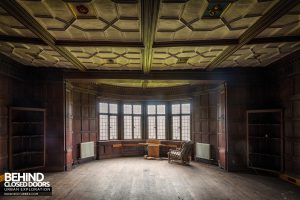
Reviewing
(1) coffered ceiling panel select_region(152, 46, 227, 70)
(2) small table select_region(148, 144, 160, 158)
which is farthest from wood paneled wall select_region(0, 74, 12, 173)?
(2) small table select_region(148, 144, 160, 158)

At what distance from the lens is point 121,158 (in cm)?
968

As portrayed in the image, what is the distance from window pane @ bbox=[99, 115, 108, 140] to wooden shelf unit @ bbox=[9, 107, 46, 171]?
10.2ft

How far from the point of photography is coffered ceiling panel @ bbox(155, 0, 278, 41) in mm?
3127

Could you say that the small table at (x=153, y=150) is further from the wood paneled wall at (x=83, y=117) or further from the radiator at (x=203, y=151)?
the wood paneled wall at (x=83, y=117)

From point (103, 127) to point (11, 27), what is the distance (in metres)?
6.51

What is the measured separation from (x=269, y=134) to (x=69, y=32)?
6.54 metres

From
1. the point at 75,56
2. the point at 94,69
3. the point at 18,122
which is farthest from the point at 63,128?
the point at 75,56

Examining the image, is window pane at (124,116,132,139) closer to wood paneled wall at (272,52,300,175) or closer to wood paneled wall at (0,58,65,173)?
wood paneled wall at (0,58,65,173)

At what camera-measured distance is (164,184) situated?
5617 millimetres

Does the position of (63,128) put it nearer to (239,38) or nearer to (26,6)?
(26,6)

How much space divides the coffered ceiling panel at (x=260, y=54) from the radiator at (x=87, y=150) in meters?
6.04

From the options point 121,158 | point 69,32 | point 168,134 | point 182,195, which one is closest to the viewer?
point 69,32

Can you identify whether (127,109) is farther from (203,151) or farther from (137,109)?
(203,151)

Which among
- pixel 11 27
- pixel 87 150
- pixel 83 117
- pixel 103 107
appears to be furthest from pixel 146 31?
pixel 103 107
